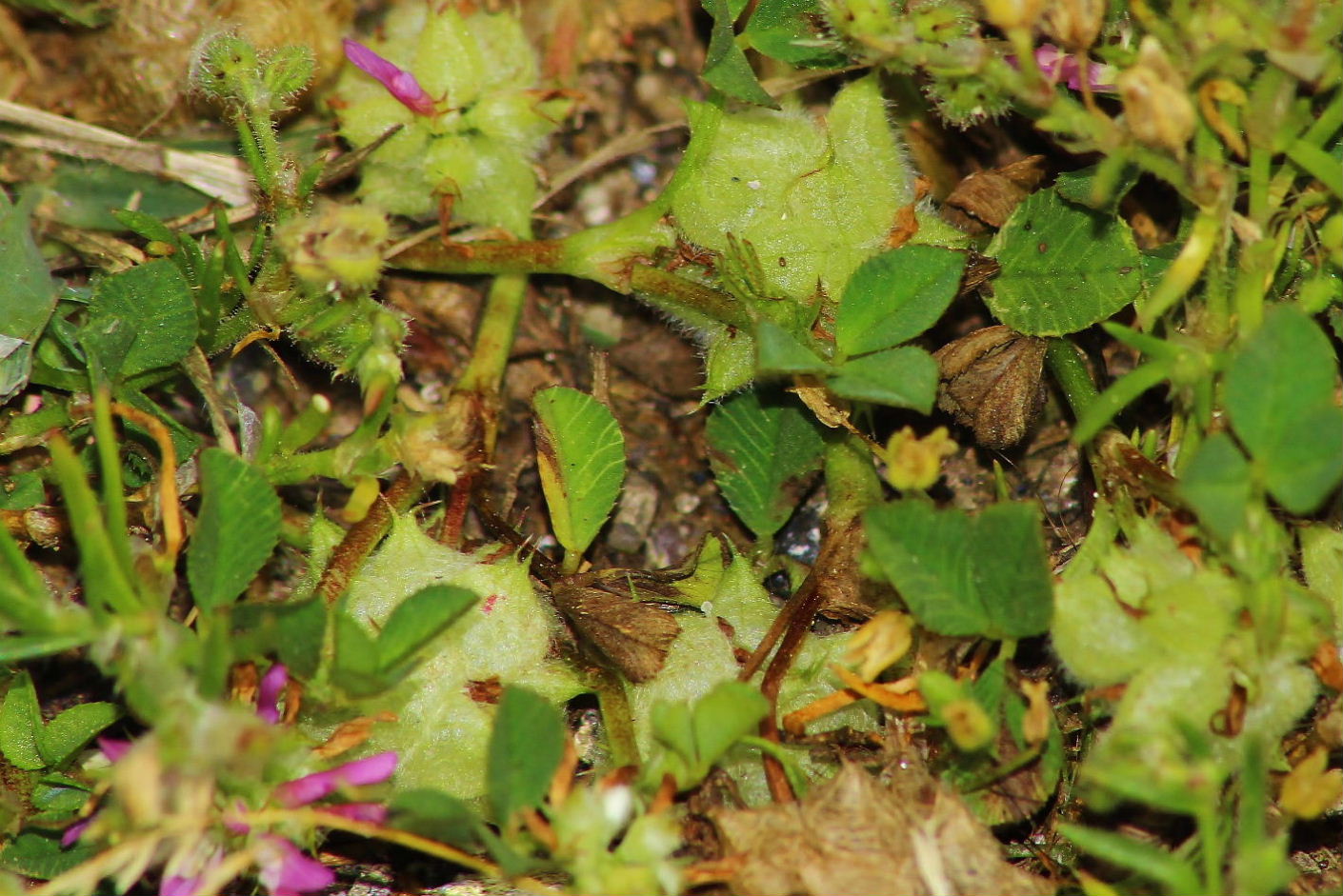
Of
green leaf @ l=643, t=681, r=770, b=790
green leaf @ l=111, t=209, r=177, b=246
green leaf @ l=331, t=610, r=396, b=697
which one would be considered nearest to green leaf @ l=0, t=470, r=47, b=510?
green leaf @ l=111, t=209, r=177, b=246

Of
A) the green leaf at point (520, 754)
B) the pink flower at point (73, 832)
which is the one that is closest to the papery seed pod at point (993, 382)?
the green leaf at point (520, 754)

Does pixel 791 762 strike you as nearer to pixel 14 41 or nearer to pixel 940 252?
pixel 940 252

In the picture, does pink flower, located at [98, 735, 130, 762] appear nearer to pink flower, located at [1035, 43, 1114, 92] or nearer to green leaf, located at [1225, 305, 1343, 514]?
green leaf, located at [1225, 305, 1343, 514]

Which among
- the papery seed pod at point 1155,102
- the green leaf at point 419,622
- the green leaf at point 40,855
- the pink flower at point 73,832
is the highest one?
the papery seed pod at point 1155,102

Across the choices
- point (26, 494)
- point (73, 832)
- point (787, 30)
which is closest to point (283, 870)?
point (73, 832)

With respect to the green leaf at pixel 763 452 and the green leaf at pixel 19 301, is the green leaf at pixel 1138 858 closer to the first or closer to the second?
the green leaf at pixel 763 452

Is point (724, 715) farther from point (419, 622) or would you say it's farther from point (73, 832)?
point (73, 832)
